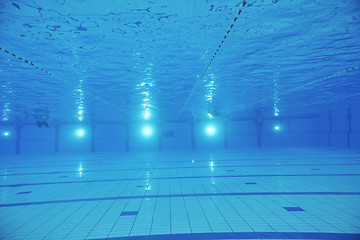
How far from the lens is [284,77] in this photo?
8.01 meters

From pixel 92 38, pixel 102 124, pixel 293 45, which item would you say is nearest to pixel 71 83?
pixel 92 38

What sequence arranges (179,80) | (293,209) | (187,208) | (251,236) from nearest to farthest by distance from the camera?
1. (251,236)
2. (293,209)
3. (187,208)
4. (179,80)

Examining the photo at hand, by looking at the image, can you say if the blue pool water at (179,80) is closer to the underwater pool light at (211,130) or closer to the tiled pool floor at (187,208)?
the tiled pool floor at (187,208)

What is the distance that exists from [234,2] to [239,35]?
1.23m

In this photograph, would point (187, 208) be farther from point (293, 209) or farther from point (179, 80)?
point (179, 80)

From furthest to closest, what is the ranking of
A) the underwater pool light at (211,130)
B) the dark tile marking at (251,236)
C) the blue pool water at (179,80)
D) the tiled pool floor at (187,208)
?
the underwater pool light at (211,130) < the tiled pool floor at (187,208) < the dark tile marking at (251,236) < the blue pool water at (179,80)

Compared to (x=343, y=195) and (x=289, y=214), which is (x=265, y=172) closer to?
(x=343, y=195)

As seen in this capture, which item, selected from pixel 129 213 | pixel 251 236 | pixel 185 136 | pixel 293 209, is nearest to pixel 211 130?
pixel 185 136

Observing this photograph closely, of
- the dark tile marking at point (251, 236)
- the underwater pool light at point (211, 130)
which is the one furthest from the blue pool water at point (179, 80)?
the underwater pool light at point (211, 130)

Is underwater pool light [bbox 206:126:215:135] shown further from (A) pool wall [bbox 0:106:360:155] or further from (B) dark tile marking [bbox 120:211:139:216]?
(B) dark tile marking [bbox 120:211:139:216]

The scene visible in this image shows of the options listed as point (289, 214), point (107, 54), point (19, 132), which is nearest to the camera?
point (289, 214)

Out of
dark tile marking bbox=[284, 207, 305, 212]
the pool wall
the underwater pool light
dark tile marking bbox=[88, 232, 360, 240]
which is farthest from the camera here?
the underwater pool light

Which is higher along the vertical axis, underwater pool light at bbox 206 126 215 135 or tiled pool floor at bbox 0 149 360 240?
underwater pool light at bbox 206 126 215 135

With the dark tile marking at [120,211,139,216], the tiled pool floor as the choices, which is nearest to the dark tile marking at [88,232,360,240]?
the tiled pool floor
